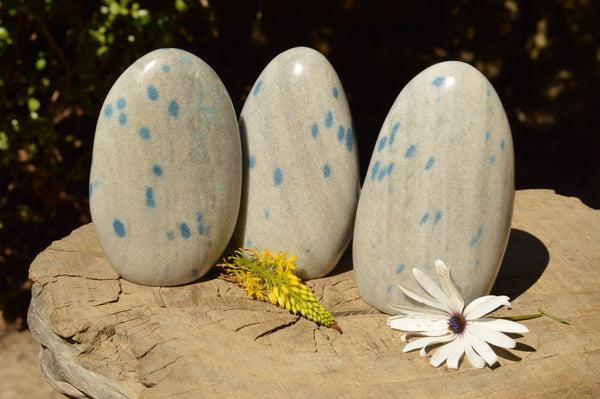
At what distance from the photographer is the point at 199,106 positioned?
68.8 inches

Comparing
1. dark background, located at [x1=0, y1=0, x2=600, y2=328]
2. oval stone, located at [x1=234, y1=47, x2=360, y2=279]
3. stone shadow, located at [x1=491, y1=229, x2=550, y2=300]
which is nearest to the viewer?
oval stone, located at [x1=234, y1=47, x2=360, y2=279]

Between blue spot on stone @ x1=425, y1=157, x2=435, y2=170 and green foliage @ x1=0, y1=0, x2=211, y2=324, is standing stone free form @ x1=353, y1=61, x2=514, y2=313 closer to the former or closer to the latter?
blue spot on stone @ x1=425, y1=157, x2=435, y2=170

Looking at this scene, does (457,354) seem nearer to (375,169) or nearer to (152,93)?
(375,169)

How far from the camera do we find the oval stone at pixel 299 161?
1861 millimetres

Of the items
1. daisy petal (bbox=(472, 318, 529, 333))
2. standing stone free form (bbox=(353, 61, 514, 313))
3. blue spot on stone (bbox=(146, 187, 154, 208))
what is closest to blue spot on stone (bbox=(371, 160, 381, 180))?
standing stone free form (bbox=(353, 61, 514, 313))

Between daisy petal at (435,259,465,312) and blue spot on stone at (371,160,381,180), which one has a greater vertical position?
blue spot on stone at (371,160,381,180)

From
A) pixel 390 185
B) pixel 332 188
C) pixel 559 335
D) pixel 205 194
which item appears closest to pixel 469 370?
pixel 559 335

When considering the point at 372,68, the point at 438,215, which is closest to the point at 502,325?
the point at 438,215

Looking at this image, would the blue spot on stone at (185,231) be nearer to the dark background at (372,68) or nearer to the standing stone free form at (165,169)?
the standing stone free form at (165,169)

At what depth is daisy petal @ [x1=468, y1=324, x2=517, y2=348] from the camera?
1.61 m

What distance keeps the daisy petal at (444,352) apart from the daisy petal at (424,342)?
17 millimetres

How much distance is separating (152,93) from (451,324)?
0.99 meters

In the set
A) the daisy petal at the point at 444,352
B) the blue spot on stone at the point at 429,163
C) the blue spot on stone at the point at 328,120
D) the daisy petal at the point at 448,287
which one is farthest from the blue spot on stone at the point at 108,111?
the daisy petal at the point at 444,352

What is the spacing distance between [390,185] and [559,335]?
615 mm
